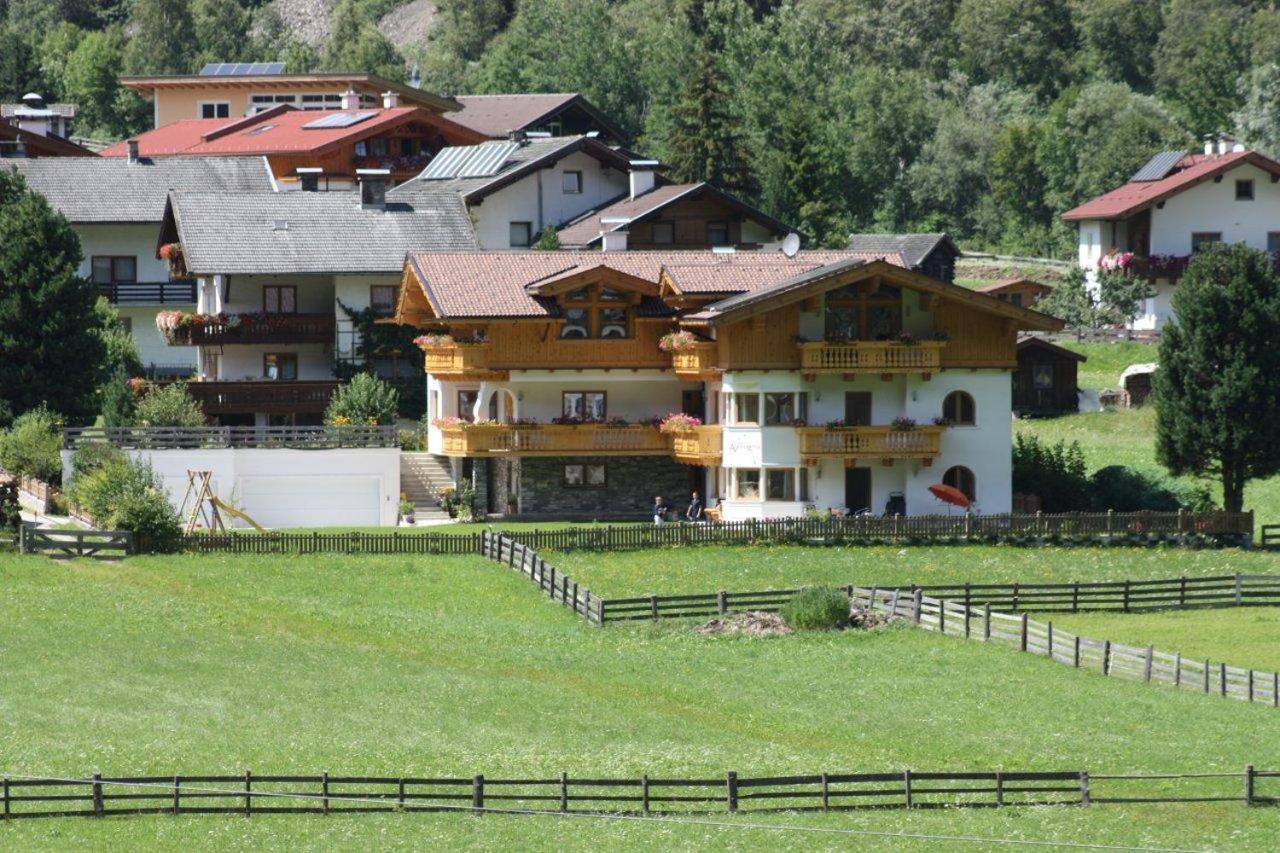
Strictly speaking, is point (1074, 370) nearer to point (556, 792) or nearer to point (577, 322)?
point (577, 322)

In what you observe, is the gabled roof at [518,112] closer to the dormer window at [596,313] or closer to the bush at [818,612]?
the dormer window at [596,313]

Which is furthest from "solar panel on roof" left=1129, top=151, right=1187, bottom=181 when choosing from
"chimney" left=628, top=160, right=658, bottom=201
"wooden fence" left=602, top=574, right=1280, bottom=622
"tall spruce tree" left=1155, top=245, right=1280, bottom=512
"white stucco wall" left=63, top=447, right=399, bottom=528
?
"wooden fence" left=602, top=574, right=1280, bottom=622

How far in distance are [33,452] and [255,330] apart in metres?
14.3

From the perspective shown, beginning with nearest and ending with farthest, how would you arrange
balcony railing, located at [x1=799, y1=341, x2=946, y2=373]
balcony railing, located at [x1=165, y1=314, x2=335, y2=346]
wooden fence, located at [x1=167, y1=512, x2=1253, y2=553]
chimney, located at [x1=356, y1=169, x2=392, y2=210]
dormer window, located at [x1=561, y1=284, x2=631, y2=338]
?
wooden fence, located at [x1=167, y1=512, x2=1253, y2=553] → balcony railing, located at [x1=799, y1=341, x2=946, y2=373] → dormer window, located at [x1=561, y1=284, x2=631, y2=338] → balcony railing, located at [x1=165, y1=314, x2=335, y2=346] → chimney, located at [x1=356, y1=169, x2=392, y2=210]

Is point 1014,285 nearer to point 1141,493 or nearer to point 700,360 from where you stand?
point 1141,493

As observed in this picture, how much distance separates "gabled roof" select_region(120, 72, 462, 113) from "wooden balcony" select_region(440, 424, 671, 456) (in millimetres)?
51677

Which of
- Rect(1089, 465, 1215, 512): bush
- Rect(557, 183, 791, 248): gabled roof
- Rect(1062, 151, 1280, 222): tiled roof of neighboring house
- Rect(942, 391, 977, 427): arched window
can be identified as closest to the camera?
Rect(942, 391, 977, 427): arched window

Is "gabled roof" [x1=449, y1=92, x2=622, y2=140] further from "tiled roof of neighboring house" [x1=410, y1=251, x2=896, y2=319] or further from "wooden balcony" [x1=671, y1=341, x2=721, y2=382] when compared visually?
"wooden balcony" [x1=671, y1=341, x2=721, y2=382]

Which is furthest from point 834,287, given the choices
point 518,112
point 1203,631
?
point 518,112

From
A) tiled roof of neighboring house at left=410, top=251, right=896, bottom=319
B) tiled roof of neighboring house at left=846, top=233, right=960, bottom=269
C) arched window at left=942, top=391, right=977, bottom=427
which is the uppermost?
tiled roof of neighboring house at left=846, top=233, right=960, bottom=269

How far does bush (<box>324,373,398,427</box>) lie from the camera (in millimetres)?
83625

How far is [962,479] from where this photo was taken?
254ft

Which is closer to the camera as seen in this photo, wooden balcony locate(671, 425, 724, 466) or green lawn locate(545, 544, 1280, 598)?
green lawn locate(545, 544, 1280, 598)

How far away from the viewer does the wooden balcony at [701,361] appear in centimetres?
7688
